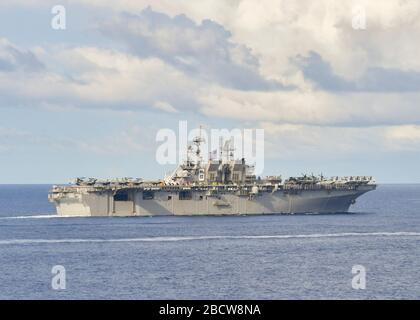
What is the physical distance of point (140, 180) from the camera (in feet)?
365

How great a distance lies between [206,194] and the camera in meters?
108

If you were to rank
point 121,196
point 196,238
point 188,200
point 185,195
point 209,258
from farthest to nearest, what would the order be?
1. point 185,195
2. point 188,200
3. point 121,196
4. point 196,238
5. point 209,258

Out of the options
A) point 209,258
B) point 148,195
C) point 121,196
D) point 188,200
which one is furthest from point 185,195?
point 209,258

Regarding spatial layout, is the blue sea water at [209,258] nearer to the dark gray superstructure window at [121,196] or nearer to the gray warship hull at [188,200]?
the dark gray superstructure window at [121,196]

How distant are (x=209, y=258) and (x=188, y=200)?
→ 132 ft

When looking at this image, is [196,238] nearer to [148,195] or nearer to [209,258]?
[209,258]

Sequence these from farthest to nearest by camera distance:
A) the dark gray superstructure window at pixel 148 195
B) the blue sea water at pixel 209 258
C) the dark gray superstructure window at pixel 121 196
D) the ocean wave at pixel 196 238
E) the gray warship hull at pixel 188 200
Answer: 1. the dark gray superstructure window at pixel 148 195
2. the dark gray superstructure window at pixel 121 196
3. the gray warship hull at pixel 188 200
4. the ocean wave at pixel 196 238
5. the blue sea water at pixel 209 258

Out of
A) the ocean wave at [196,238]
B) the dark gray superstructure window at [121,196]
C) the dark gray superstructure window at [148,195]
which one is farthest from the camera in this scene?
the dark gray superstructure window at [148,195]

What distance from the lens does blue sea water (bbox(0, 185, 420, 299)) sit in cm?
5397

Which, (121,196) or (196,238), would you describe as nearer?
(196,238)

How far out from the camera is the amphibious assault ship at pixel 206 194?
107 m

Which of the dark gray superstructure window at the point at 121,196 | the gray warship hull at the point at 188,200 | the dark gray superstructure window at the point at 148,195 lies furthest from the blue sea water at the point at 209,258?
the dark gray superstructure window at the point at 148,195
